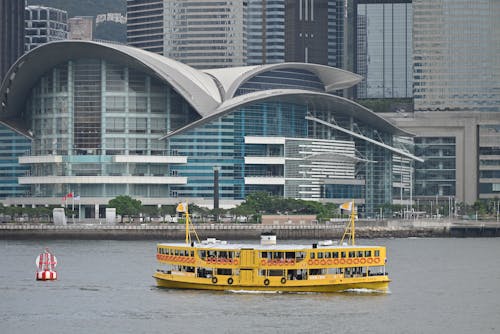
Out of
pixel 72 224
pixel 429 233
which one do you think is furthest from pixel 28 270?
pixel 429 233

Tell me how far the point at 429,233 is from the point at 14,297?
9935 centimetres

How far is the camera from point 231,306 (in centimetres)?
9031

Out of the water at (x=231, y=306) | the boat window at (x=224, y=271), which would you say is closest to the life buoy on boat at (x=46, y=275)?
the water at (x=231, y=306)

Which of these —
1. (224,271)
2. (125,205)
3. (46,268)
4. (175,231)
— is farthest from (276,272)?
(125,205)

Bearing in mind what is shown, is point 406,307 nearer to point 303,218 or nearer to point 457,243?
point 457,243

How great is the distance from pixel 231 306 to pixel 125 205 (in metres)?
106

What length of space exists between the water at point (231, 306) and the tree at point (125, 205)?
7170 cm

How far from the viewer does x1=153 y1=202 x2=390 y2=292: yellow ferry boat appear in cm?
9538

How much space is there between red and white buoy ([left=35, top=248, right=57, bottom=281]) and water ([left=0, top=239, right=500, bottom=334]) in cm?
95

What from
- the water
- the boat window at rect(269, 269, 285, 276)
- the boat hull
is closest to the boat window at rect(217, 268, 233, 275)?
the boat hull

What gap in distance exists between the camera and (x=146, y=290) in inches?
3920

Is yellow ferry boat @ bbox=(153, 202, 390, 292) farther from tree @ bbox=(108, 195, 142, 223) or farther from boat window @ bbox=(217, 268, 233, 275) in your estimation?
tree @ bbox=(108, 195, 142, 223)

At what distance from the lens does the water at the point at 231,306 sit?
275 ft

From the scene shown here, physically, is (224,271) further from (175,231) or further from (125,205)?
(125,205)
